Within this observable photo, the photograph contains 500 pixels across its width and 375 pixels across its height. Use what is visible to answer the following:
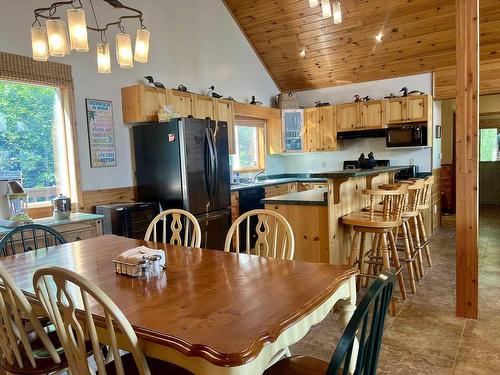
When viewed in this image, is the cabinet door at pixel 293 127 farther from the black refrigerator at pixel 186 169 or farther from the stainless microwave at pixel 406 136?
the black refrigerator at pixel 186 169

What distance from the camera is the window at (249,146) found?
6066 mm

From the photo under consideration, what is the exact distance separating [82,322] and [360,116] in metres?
5.41

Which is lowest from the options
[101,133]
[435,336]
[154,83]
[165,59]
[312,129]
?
[435,336]

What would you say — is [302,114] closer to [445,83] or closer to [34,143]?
[445,83]

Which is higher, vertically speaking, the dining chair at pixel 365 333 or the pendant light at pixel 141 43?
the pendant light at pixel 141 43

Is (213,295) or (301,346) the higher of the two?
(213,295)

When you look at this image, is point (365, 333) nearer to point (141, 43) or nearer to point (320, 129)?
point (141, 43)

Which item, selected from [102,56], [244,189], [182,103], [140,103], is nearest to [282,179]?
[244,189]

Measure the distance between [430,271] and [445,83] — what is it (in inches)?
120

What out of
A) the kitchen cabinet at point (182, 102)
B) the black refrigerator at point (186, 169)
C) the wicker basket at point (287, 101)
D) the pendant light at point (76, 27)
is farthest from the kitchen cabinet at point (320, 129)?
the pendant light at point (76, 27)

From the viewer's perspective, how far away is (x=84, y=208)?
3.72 meters

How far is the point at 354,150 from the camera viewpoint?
6.43 m

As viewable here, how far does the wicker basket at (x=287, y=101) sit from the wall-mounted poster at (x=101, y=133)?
11.0 feet

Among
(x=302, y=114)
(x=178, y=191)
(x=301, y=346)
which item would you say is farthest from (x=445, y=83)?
(x=301, y=346)
